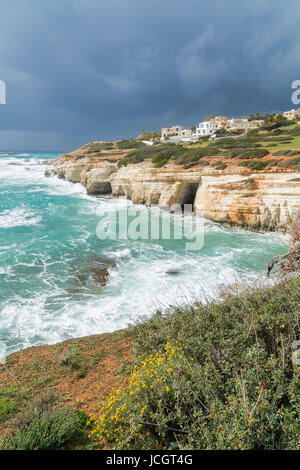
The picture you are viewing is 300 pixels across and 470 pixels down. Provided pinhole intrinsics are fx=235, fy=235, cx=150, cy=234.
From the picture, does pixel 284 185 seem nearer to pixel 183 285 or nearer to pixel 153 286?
pixel 183 285

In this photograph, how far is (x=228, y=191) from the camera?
760 inches

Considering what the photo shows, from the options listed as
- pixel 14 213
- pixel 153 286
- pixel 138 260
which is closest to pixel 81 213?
pixel 14 213

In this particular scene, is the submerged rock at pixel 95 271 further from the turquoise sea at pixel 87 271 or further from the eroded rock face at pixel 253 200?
the eroded rock face at pixel 253 200

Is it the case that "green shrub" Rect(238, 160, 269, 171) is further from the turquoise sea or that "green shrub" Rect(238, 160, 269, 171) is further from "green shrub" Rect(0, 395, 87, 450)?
"green shrub" Rect(0, 395, 87, 450)

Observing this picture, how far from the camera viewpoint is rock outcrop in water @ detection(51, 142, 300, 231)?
16688 mm

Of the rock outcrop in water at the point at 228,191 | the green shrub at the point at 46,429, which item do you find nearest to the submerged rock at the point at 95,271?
the green shrub at the point at 46,429

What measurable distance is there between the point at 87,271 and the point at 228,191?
516 inches

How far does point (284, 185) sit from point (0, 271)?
739 inches

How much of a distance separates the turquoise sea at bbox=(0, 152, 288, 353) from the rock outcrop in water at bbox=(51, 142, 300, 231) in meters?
1.20

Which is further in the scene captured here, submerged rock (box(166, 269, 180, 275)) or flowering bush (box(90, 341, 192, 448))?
submerged rock (box(166, 269, 180, 275))

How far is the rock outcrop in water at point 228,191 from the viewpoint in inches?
657

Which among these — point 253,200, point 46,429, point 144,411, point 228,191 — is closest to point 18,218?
point 228,191

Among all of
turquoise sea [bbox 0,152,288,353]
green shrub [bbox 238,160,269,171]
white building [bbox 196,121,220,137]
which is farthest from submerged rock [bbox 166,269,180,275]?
white building [bbox 196,121,220,137]
